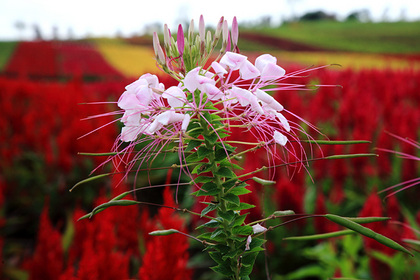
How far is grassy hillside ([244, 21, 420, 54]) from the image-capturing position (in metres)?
23.6

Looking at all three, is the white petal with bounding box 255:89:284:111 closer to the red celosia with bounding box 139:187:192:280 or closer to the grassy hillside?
the red celosia with bounding box 139:187:192:280

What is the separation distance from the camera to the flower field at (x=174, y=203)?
2.93ft

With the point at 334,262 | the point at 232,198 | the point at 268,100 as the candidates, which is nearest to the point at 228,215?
the point at 232,198

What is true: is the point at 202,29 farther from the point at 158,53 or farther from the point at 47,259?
the point at 47,259

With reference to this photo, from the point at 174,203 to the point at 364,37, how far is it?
29740mm

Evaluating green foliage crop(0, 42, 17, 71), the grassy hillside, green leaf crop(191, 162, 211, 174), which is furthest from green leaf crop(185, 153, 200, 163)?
the grassy hillside

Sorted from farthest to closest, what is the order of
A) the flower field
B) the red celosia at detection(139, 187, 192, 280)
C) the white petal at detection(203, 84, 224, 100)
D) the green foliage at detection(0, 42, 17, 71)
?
the green foliage at detection(0, 42, 17, 71), the flower field, the red celosia at detection(139, 187, 192, 280), the white petal at detection(203, 84, 224, 100)

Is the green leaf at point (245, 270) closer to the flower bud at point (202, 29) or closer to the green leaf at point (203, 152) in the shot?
the green leaf at point (203, 152)

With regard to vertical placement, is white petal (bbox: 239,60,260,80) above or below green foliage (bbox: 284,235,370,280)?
above

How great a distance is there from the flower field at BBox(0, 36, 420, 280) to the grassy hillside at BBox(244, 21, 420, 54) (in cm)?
2169

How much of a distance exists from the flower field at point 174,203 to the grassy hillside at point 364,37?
71.2ft

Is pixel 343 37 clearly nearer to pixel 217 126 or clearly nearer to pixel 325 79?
pixel 325 79

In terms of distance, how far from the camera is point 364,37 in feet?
91.1

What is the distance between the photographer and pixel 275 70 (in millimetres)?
449
